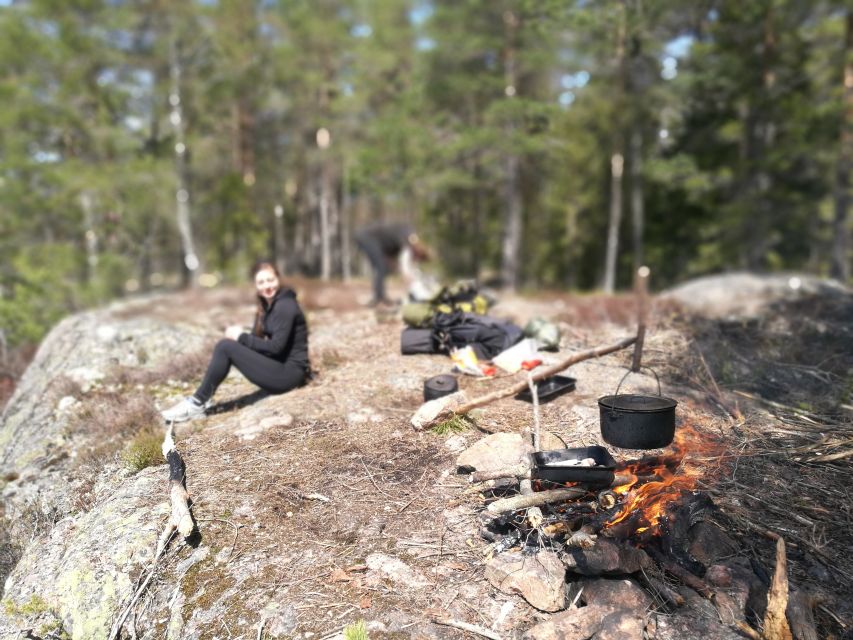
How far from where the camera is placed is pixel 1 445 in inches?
241

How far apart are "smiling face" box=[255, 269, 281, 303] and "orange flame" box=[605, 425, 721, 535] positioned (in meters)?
3.50

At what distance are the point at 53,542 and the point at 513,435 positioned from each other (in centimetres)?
339

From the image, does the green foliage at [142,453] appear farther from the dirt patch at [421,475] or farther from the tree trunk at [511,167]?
the tree trunk at [511,167]

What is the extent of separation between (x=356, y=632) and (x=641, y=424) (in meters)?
2.42

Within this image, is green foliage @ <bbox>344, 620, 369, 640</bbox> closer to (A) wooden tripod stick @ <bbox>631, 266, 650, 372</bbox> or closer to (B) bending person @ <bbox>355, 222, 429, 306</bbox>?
(A) wooden tripod stick @ <bbox>631, 266, 650, 372</bbox>

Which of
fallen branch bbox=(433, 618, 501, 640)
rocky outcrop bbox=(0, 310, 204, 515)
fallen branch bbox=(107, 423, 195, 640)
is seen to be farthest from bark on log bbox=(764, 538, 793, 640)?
rocky outcrop bbox=(0, 310, 204, 515)

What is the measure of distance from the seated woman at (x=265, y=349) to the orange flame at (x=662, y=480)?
331 cm

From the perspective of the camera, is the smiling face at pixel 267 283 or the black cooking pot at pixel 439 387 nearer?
the black cooking pot at pixel 439 387

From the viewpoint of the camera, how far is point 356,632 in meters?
2.63

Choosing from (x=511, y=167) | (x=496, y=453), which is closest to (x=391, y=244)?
(x=496, y=453)

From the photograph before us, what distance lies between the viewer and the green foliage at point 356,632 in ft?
8.60

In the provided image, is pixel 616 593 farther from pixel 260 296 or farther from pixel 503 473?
pixel 260 296

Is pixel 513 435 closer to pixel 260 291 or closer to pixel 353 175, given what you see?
pixel 260 291

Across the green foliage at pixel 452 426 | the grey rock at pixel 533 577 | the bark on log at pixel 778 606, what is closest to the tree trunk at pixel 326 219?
the green foliage at pixel 452 426
